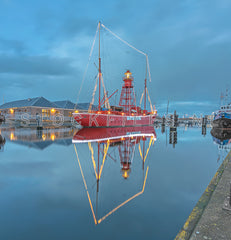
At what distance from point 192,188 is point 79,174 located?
4.88 m

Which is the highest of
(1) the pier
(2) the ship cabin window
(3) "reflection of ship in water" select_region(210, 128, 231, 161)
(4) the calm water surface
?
(2) the ship cabin window

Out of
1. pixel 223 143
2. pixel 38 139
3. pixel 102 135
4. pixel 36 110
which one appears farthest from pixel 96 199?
pixel 36 110

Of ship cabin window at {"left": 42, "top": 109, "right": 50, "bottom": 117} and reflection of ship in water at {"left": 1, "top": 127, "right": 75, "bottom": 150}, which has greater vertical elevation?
ship cabin window at {"left": 42, "top": 109, "right": 50, "bottom": 117}

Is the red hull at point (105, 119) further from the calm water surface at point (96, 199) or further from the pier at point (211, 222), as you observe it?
the pier at point (211, 222)

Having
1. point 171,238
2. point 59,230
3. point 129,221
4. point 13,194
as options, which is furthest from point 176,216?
point 13,194

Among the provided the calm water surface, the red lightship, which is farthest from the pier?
the red lightship

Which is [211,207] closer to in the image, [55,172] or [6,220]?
[6,220]

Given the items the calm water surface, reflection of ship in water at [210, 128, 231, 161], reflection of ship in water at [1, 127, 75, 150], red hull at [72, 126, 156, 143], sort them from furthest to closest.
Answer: red hull at [72, 126, 156, 143] < reflection of ship in water at [1, 127, 75, 150] < reflection of ship in water at [210, 128, 231, 161] < the calm water surface

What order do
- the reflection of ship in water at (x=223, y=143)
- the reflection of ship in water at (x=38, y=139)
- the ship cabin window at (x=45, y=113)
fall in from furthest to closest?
the ship cabin window at (x=45, y=113) → the reflection of ship in water at (x=38, y=139) → the reflection of ship in water at (x=223, y=143)

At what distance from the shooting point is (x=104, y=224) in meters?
3.56

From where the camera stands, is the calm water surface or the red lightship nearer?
the calm water surface

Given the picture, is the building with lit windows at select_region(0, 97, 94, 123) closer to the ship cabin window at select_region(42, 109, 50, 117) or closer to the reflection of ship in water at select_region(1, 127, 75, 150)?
the ship cabin window at select_region(42, 109, 50, 117)

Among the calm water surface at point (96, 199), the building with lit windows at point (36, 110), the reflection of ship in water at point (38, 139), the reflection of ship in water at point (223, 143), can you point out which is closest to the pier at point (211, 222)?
the calm water surface at point (96, 199)

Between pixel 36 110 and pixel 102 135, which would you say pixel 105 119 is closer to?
pixel 102 135
